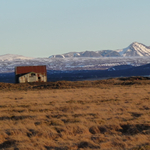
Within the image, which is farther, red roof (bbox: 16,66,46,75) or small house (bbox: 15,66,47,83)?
red roof (bbox: 16,66,46,75)

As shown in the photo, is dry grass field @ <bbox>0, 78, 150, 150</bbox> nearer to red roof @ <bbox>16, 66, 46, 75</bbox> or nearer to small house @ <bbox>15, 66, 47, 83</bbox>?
small house @ <bbox>15, 66, 47, 83</bbox>

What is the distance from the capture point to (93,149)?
10672 mm

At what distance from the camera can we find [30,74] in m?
58.0

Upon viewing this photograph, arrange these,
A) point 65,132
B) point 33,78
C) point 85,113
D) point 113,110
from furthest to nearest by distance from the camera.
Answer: point 33,78, point 113,110, point 85,113, point 65,132

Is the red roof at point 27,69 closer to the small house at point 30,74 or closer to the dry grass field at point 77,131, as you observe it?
the small house at point 30,74

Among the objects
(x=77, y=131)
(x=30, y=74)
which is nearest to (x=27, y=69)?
(x=30, y=74)

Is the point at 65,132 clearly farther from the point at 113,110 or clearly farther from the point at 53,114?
the point at 113,110

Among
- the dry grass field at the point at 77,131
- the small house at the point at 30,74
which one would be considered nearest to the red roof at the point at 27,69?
the small house at the point at 30,74

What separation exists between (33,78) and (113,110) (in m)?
39.7

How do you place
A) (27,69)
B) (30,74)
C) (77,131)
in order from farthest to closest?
(27,69) < (30,74) < (77,131)

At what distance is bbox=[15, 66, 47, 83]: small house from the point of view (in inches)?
2281

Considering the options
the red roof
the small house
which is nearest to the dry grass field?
the small house

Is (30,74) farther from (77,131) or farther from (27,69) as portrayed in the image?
(77,131)

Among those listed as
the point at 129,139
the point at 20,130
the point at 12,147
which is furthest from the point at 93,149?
the point at 20,130
